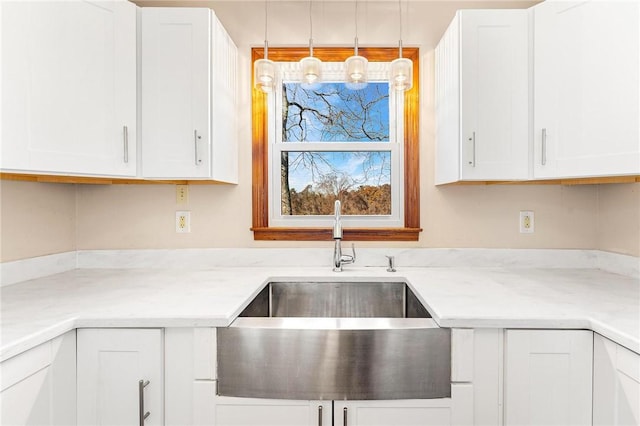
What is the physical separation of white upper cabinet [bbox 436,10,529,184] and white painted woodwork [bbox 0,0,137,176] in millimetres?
1495

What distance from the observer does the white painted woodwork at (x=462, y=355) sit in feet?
3.68

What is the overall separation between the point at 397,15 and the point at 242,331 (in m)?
1.84

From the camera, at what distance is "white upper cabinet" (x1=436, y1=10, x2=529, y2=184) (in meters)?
1.62

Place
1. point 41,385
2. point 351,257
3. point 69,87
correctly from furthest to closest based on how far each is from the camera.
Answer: point 351,257 < point 69,87 < point 41,385

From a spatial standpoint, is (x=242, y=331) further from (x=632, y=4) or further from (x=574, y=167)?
(x=632, y=4)

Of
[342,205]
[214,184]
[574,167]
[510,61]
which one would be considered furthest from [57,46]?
[574,167]

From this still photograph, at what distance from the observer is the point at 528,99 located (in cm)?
162

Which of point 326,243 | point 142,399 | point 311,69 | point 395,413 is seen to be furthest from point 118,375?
point 311,69

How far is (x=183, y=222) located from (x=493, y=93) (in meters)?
1.72

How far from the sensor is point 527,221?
1.99 meters

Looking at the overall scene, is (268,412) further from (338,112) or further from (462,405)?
(338,112)

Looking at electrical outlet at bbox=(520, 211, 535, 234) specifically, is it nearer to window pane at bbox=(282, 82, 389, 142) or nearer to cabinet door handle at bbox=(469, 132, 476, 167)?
cabinet door handle at bbox=(469, 132, 476, 167)

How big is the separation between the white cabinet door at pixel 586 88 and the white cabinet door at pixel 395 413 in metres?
1.11

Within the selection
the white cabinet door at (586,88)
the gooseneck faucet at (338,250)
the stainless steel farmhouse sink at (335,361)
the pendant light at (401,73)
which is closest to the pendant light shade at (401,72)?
the pendant light at (401,73)
